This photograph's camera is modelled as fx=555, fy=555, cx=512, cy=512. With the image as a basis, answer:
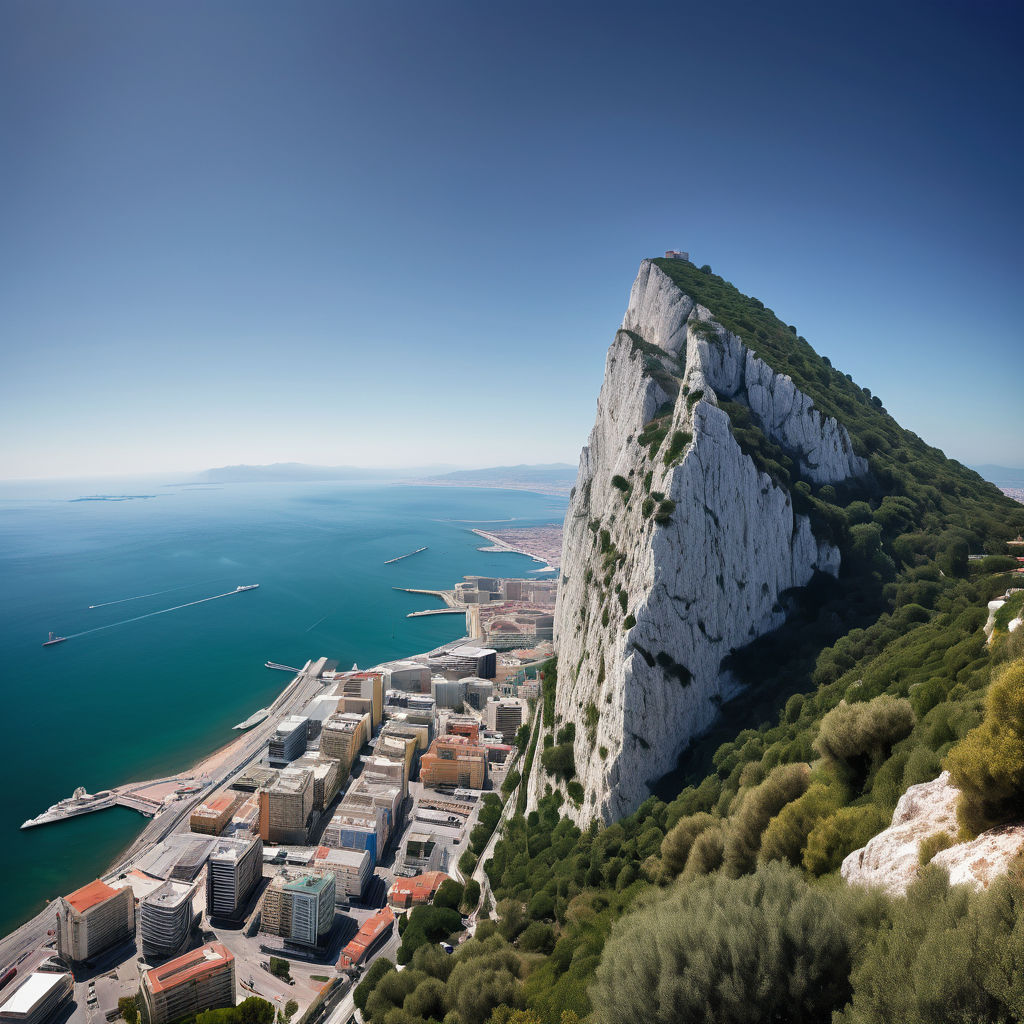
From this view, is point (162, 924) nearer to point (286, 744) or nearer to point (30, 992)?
point (30, 992)

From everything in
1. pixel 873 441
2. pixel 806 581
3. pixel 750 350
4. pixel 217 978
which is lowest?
pixel 217 978

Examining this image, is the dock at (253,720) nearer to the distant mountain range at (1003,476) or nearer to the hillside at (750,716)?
the hillside at (750,716)

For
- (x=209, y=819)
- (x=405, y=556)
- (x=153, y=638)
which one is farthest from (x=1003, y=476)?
(x=153, y=638)

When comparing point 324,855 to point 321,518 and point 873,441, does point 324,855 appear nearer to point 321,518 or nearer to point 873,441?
point 873,441

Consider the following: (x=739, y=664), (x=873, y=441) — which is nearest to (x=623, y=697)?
(x=739, y=664)

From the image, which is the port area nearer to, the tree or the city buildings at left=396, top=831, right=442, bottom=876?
the city buildings at left=396, top=831, right=442, bottom=876

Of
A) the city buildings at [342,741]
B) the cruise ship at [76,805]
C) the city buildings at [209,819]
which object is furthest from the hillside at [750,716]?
the cruise ship at [76,805]
